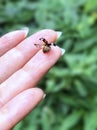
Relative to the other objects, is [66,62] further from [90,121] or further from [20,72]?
[20,72]

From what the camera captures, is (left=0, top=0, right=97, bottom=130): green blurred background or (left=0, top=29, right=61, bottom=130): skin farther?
(left=0, top=0, right=97, bottom=130): green blurred background

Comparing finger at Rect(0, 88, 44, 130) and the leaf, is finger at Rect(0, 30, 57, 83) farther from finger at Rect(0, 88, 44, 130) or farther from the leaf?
the leaf

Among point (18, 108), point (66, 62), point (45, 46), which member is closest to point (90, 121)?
point (66, 62)

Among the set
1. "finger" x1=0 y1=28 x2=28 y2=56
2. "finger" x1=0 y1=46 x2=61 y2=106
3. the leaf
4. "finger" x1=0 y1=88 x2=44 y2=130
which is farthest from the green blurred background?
"finger" x1=0 y1=88 x2=44 y2=130

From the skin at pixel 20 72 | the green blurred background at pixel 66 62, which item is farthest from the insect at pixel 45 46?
the green blurred background at pixel 66 62

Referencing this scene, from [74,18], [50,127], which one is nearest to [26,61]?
[50,127]

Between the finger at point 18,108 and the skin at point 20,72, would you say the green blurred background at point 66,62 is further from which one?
the finger at point 18,108

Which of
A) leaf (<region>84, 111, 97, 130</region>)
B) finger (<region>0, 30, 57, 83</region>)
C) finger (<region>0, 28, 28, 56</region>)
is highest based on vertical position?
finger (<region>0, 28, 28, 56</region>)

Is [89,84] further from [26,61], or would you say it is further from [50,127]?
[26,61]
